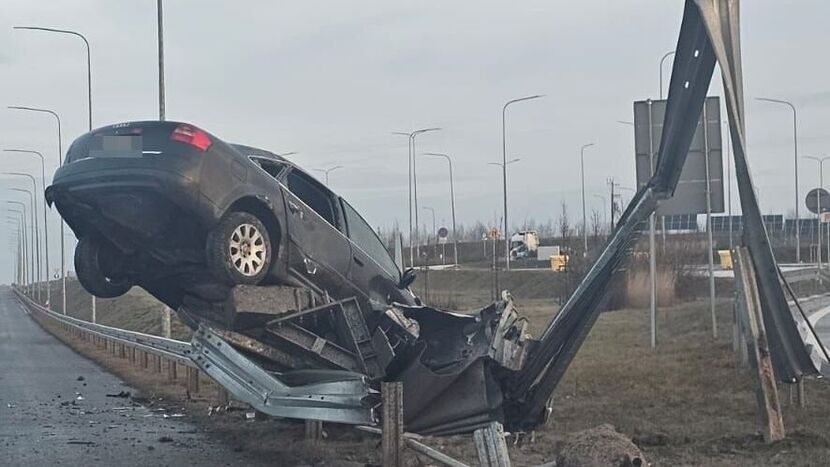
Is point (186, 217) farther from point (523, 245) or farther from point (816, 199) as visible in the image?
point (523, 245)

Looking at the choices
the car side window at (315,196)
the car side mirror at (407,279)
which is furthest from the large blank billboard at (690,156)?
the car side window at (315,196)

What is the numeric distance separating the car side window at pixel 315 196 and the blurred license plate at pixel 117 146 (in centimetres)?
221

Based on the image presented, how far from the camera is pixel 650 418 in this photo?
1212 centimetres

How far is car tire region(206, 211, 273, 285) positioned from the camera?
389 inches

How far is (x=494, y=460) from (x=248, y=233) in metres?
3.08

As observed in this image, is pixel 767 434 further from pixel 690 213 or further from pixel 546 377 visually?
pixel 690 213

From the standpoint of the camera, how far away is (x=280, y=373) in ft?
35.7

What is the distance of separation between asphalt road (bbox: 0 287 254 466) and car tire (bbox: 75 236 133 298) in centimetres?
160

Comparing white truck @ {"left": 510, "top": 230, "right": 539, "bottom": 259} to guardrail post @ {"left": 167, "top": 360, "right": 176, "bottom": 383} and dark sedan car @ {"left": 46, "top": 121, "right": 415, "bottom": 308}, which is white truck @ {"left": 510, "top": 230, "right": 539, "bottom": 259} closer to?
guardrail post @ {"left": 167, "top": 360, "right": 176, "bottom": 383}

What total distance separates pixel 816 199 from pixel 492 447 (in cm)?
2578

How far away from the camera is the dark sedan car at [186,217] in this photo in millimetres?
9656

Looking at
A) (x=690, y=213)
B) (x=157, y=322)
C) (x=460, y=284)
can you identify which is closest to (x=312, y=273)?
(x=690, y=213)

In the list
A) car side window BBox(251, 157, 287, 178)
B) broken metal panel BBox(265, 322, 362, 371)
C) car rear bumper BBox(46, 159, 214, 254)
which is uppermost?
car side window BBox(251, 157, 287, 178)

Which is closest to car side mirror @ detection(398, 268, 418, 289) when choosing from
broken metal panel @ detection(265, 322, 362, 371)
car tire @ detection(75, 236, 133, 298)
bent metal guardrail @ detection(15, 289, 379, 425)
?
broken metal panel @ detection(265, 322, 362, 371)
